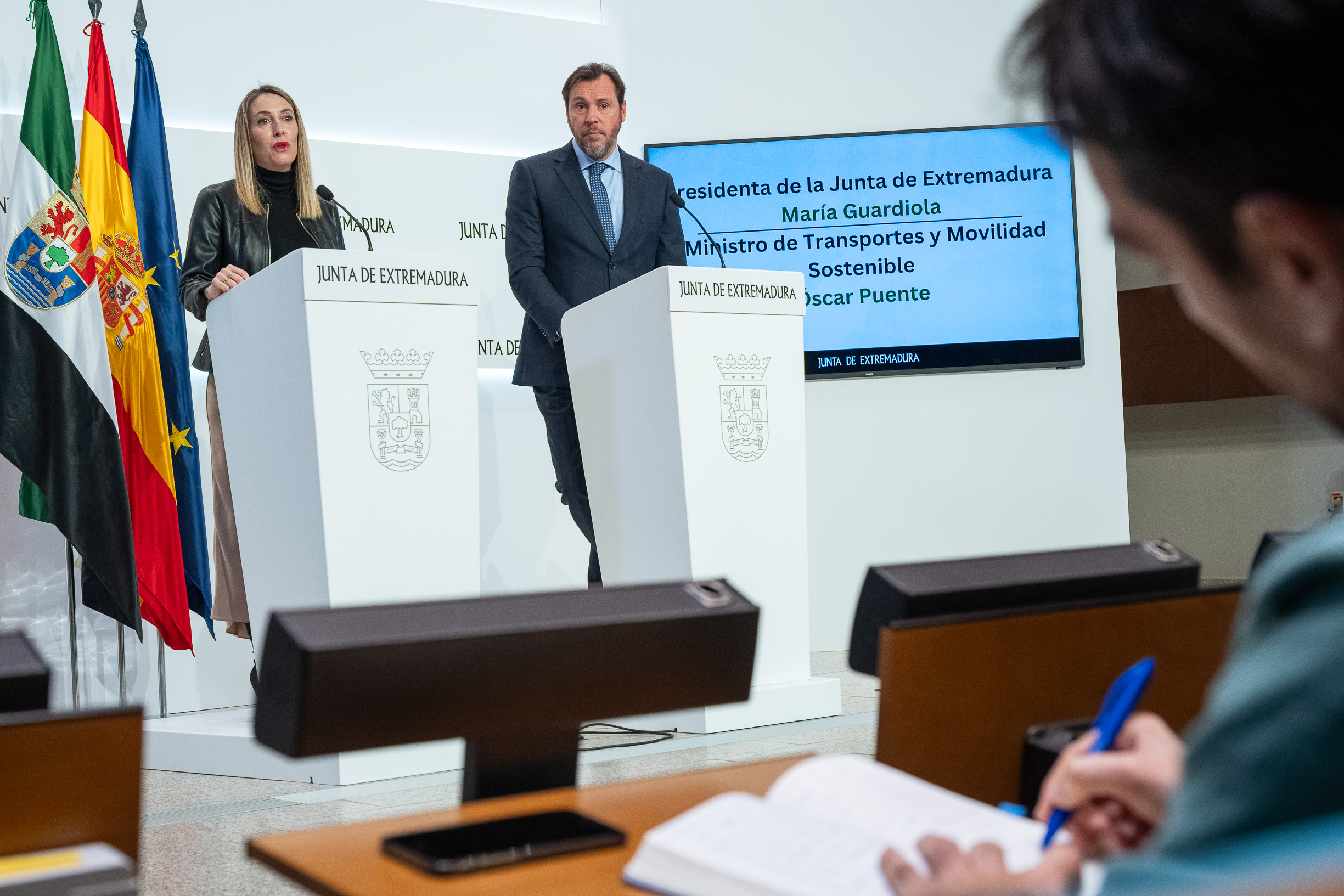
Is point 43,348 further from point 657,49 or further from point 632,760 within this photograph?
point 657,49

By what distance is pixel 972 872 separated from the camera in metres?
0.56

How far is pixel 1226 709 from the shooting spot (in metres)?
0.34

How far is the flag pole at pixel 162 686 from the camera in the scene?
395cm

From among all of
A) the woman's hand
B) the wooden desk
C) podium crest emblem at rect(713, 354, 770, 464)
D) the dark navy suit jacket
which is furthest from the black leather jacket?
the wooden desk

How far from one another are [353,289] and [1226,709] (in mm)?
2717

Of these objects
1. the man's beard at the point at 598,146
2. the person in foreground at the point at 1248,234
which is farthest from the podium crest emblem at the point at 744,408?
the person in foreground at the point at 1248,234

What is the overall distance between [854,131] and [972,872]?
5.03 meters

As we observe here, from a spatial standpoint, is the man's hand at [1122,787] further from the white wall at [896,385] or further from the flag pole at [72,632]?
the white wall at [896,385]

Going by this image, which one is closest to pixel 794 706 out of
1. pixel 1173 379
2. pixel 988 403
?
pixel 988 403

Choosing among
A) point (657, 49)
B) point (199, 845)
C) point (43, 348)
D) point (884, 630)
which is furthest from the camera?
point (657, 49)

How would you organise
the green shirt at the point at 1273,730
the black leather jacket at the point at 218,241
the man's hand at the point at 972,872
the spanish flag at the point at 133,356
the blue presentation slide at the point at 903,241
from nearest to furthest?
the green shirt at the point at 1273,730, the man's hand at the point at 972,872, the black leather jacket at the point at 218,241, the spanish flag at the point at 133,356, the blue presentation slide at the point at 903,241

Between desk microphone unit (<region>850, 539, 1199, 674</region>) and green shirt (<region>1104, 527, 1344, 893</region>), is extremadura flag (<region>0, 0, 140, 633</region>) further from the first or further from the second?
green shirt (<region>1104, 527, 1344, 893</region>)

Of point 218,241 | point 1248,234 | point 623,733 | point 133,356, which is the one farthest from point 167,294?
point 1248,234

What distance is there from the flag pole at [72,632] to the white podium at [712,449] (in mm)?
1614
